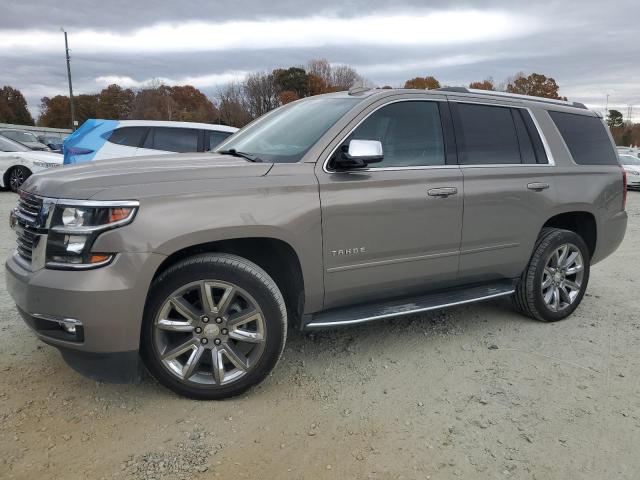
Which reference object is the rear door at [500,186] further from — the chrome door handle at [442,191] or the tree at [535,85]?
the tree at [535,85]

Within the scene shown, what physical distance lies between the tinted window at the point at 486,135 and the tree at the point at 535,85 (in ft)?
233

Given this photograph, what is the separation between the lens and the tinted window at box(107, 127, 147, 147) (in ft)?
29.8

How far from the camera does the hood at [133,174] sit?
9.18ft

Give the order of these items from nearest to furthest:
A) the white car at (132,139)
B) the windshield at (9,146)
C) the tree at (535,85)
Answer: the white car at (132,139), the windshield at (9,146), the tree at (535,85)

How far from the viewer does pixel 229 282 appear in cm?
301

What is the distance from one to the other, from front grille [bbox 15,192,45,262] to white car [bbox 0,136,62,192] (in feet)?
34.3

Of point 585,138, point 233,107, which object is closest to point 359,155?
point 585,138

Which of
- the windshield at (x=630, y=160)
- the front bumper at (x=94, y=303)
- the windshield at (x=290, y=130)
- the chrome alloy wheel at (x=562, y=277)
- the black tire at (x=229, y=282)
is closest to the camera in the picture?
the front bumper at (x=94, y=303)

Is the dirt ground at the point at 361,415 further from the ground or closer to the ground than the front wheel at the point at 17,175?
closer to the ground

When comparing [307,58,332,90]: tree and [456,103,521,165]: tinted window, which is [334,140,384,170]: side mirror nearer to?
[456,103,521,165]: tinted window

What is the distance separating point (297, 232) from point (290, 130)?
3.26 ft

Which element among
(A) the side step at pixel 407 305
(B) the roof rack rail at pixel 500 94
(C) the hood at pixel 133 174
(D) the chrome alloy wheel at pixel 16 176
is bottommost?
(A) the side step at pixel 407 305

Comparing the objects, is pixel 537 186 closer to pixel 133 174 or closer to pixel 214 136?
pixel 133 174

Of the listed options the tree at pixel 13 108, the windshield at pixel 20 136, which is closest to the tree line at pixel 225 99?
the tree at pixel 13 108
